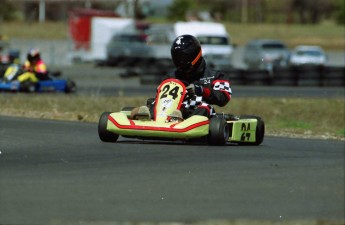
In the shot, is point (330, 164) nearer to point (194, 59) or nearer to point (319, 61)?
point (194, 59)

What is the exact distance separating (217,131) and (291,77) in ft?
68.2

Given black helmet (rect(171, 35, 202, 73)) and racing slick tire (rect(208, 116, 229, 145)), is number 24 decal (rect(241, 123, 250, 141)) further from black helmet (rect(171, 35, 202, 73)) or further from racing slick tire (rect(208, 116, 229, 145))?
black helmet (rect(171, 35, 202, 73))

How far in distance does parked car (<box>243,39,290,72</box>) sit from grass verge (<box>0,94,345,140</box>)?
52.4 feet

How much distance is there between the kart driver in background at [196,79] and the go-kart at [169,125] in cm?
17

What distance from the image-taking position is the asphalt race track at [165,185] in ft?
20.1

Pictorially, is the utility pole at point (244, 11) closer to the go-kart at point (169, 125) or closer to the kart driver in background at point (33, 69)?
the kart driver in background at point (33, 69)

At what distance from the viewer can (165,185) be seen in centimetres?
679

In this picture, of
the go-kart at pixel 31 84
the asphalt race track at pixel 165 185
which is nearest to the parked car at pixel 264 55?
the go-kart at pixel 31 84

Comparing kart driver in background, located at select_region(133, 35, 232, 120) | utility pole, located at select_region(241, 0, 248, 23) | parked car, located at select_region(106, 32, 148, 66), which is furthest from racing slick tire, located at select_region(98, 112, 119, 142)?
utility pole, located at select_region(241, 0, 248, 23)

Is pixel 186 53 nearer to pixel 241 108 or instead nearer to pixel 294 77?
pixel 241 108

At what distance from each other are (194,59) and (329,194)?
13.2 ft

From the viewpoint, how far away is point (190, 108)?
34.0ft

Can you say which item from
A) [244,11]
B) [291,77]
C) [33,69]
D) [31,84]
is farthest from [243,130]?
[244,11]

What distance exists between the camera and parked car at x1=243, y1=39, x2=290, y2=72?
3941 cm
